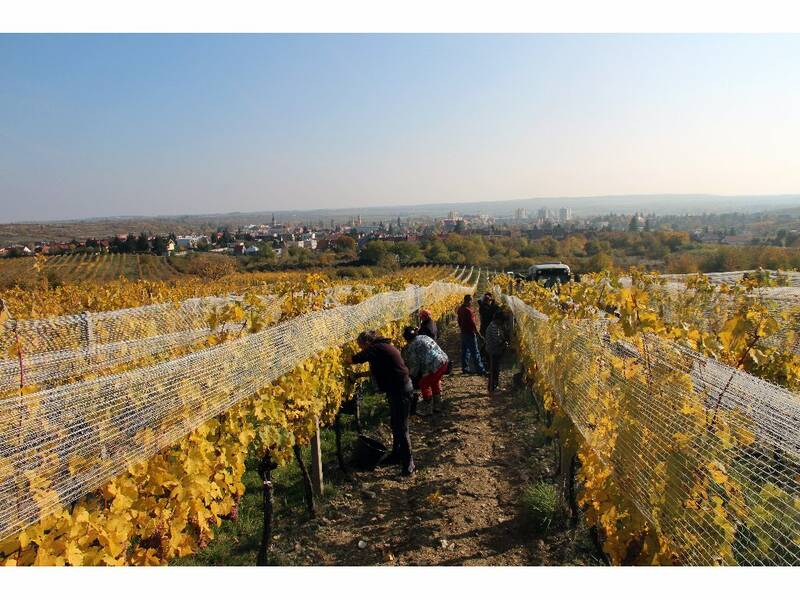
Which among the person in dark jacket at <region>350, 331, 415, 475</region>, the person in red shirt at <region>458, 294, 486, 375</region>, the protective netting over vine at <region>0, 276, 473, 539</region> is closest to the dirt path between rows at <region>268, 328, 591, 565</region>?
the person in dark jacket at <region>350, 331, 415, 475</region>

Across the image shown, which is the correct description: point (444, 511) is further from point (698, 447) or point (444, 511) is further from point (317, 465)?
point (698, 447)

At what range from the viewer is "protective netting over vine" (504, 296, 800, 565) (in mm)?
1905

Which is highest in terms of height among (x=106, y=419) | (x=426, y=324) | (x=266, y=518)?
(x=106, y=419)

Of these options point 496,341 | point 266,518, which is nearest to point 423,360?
point 496,341

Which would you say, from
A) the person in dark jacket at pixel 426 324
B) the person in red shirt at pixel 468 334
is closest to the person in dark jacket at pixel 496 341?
the person in red shirt at pixel 468 334

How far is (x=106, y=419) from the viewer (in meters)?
2.38

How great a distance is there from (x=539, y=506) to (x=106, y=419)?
3179 millimetres

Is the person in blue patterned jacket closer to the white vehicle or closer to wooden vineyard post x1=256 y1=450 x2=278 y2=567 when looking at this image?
wooden vineyard post x1=256 y1=450 x2=278 y2=567

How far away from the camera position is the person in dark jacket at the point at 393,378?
5.01 m

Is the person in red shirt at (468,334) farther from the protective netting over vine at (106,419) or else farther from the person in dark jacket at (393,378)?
the protective netting over vine at (106,419)

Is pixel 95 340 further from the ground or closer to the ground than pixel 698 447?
closer to the ground

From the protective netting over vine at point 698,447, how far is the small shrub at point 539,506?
957mm

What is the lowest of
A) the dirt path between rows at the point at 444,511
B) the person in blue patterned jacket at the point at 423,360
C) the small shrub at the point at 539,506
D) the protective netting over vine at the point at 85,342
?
the dirt path between rows at the point at 444,511

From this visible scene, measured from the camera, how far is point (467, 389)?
8281 mm
